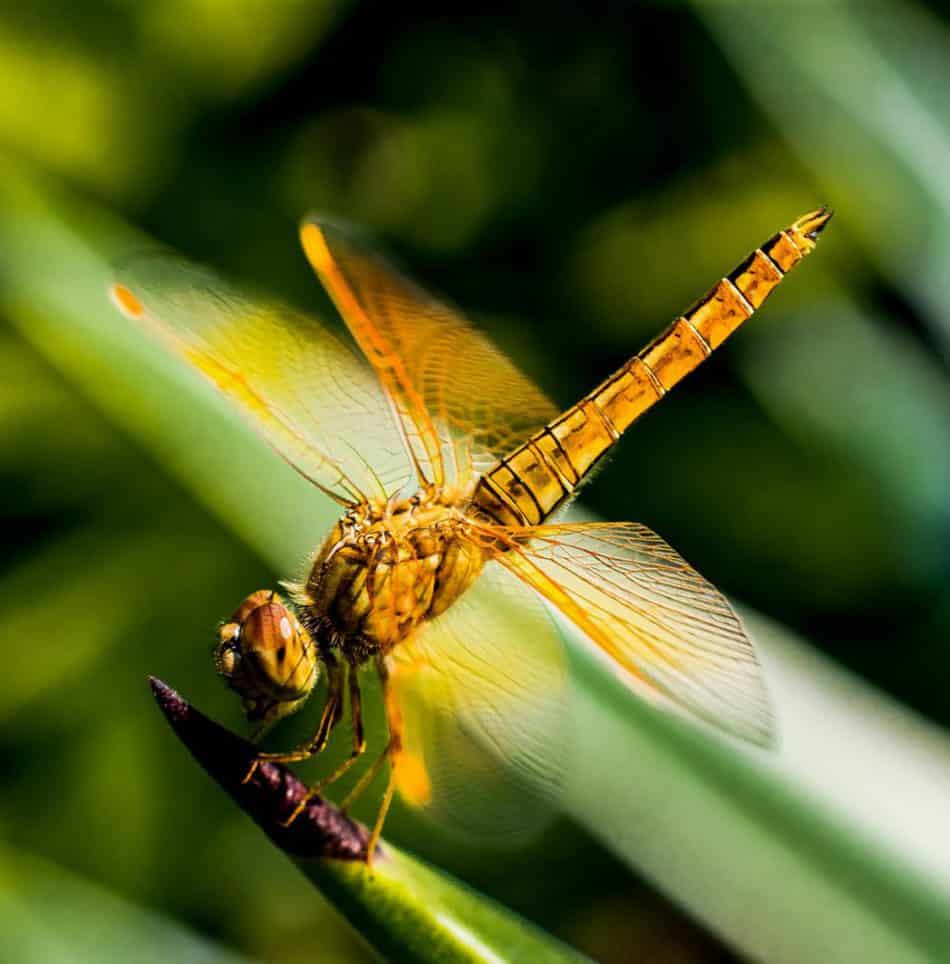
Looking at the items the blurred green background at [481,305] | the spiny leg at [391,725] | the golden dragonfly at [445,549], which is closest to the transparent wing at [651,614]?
the golden dragonfly at [445,549]

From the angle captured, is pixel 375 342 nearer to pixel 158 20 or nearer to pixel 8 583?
pixel 8 583

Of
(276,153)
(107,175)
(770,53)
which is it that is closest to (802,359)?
(770,53)

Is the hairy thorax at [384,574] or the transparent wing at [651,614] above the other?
the hairy thorax at [384,574]

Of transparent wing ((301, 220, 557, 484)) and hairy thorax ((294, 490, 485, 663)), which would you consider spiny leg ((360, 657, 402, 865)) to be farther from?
transparent wing ((301, 220, 557, 484))


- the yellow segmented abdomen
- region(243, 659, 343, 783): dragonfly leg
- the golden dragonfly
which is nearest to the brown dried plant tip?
the golden dragonfly

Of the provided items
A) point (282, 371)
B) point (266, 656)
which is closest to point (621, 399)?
point (282, 371)

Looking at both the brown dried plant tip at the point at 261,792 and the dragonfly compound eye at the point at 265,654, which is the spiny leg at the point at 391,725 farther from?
the brown dried plant tip at the point at 261,792
